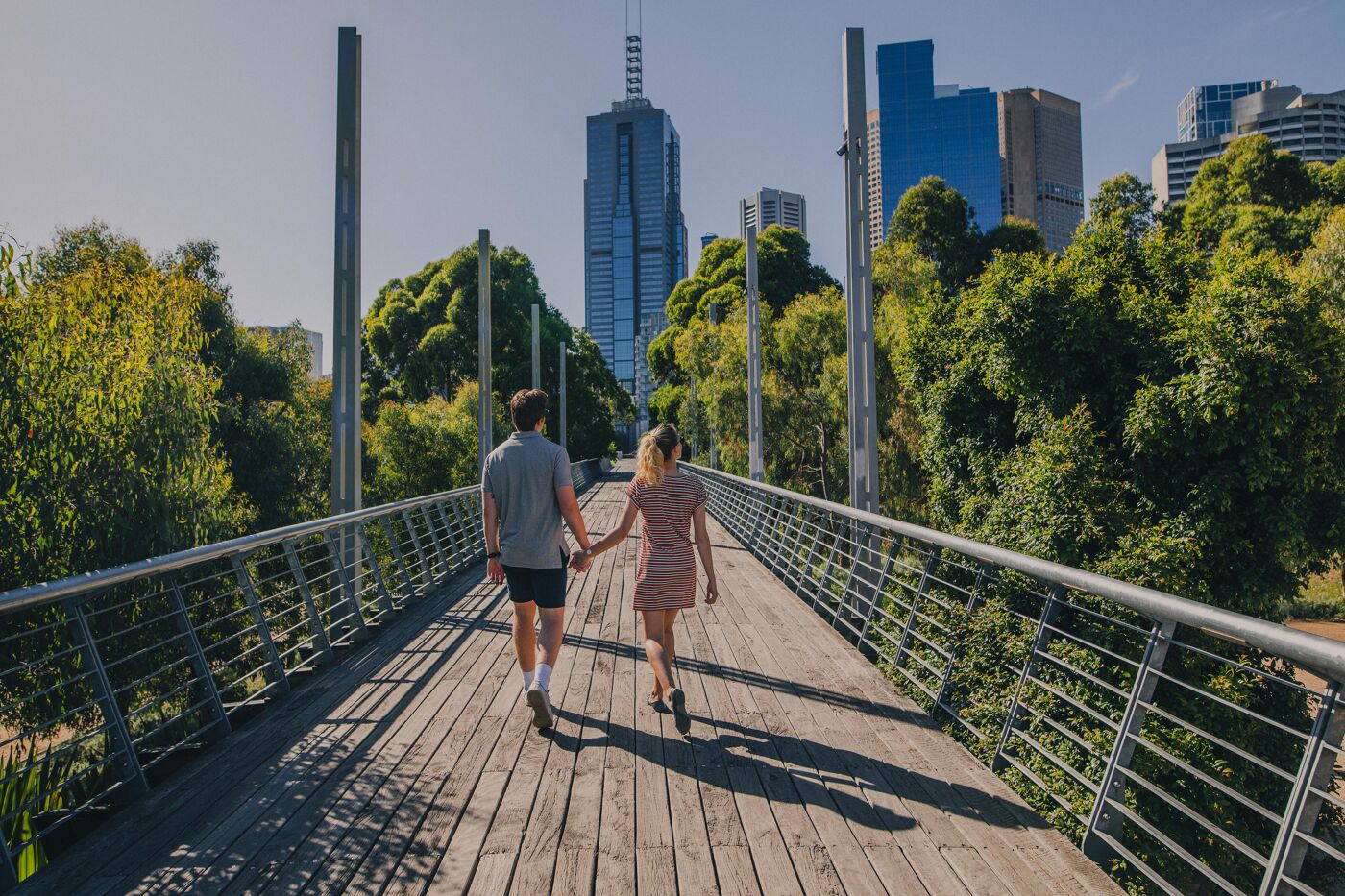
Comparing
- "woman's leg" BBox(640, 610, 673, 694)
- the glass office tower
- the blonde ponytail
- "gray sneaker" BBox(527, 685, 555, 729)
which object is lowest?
"gray sneaker" BBox(527, 685, 555, 729)

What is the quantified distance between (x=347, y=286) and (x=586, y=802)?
6.63 metres

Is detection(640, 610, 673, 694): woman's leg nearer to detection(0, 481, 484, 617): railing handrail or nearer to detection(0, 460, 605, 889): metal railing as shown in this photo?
detection(0, 460, 605, 889): metal railing

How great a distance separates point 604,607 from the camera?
912 centimetres

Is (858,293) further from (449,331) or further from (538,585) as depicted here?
(449,331)

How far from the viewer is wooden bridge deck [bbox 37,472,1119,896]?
10.3 feet

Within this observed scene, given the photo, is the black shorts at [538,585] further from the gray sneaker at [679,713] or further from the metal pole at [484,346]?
the metal pole at [484,346]

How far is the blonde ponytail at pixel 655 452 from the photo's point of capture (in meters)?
4.92

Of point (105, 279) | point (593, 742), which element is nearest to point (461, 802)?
point (593, 742)

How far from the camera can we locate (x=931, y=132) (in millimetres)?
175500

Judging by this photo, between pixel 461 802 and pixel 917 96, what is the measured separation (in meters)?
196

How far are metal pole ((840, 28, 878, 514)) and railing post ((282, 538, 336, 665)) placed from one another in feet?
18.1

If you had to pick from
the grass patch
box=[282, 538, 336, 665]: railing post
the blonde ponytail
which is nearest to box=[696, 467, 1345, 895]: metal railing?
the blonde ponytail

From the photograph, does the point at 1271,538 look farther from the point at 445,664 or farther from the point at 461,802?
the point at 461,802

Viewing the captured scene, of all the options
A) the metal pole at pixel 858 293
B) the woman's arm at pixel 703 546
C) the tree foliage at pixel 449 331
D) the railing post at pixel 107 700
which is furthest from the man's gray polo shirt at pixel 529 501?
the tree foliage at pixel 449 331
